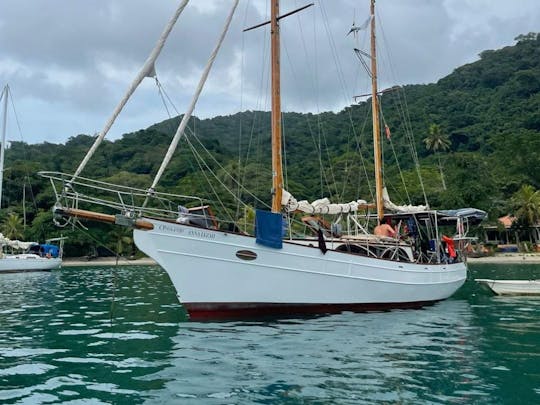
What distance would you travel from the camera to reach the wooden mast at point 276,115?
16219mm

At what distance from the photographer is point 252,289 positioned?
14.6 meters

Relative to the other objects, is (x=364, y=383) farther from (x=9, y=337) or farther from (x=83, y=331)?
(x=9, y=337)

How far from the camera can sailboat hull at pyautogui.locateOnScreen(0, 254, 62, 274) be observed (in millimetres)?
48062

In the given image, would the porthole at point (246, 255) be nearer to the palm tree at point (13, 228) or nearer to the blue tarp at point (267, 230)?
the blue tarp at point (267, 230)

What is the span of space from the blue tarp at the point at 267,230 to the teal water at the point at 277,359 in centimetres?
235

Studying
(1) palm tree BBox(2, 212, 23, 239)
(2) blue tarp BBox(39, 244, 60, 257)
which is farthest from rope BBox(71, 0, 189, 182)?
(1) palm tree BBox(2, 212, 23, 239)

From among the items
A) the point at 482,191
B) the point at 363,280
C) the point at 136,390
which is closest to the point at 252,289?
the point at 363,280

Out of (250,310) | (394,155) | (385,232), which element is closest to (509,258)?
(394,155)

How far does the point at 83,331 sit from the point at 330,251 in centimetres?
769

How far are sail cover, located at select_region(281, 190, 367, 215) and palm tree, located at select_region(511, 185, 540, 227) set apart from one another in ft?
152

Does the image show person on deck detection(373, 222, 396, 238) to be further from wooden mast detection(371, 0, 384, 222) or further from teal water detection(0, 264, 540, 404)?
teal water detection(0, 264, 540, 404)

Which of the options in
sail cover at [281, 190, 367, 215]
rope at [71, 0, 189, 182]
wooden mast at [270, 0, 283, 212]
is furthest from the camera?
sail cover at [281, 190, 367, 215]

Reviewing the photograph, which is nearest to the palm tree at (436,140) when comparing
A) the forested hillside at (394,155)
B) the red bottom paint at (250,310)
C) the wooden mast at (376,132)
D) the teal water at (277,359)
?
the forested hillside at (394,155)

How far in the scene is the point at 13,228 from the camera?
222ft
